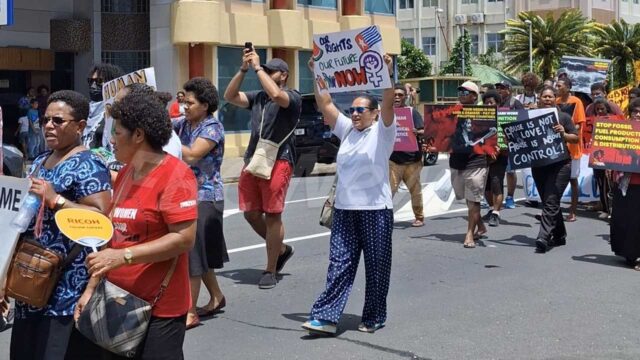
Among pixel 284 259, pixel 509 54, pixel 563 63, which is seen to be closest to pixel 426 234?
pixel 284 259

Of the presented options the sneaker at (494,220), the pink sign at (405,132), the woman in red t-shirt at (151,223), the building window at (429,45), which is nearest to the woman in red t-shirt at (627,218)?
the sneaker at (494,220)

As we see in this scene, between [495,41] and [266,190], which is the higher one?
[495,41]

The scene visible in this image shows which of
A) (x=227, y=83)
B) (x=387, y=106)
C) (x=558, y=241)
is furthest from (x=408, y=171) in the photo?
(x=227, y=83)

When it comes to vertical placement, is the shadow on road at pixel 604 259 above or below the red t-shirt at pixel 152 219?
below

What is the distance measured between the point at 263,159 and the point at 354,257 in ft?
5.01

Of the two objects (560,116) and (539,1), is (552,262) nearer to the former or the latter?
(560,116)

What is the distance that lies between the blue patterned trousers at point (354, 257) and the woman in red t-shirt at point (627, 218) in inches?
135

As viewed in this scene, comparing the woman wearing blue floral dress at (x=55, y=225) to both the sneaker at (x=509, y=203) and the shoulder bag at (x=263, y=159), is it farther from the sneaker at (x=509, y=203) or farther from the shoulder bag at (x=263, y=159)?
the sneaker at (x=509, y=203)

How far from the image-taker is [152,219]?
3.62 metres

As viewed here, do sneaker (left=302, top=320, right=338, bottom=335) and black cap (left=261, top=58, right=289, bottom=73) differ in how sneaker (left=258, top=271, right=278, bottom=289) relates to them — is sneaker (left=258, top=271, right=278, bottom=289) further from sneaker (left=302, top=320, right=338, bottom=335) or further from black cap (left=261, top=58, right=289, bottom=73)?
black cap (left=261, top=58, right=289, bottom=73)

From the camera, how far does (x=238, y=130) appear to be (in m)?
24.4

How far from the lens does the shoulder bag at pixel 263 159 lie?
23.5ft

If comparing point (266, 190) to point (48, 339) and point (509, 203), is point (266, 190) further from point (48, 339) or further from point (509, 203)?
point (509, 203)

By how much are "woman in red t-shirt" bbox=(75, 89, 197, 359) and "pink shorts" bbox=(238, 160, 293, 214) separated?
3.52 m
